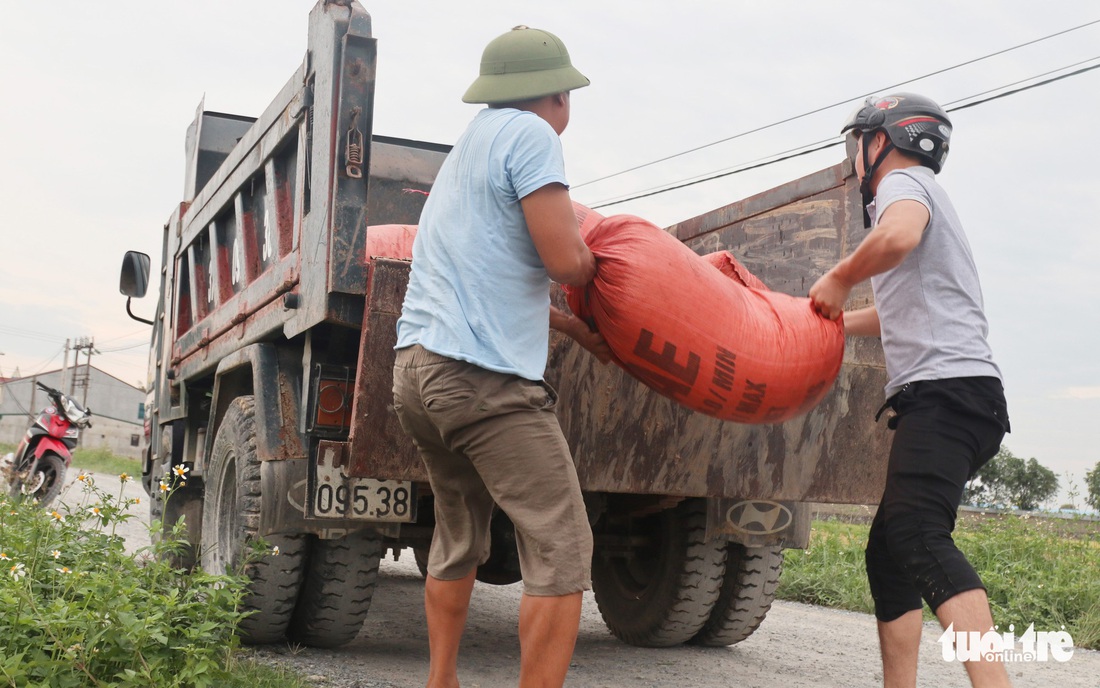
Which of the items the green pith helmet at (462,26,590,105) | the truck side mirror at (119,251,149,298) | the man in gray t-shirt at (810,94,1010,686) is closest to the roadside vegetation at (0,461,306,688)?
the green pith helmet at (462,26,590,105)

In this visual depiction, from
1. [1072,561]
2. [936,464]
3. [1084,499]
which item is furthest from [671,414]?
[1084,499]

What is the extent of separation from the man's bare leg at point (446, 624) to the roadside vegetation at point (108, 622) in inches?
24.3

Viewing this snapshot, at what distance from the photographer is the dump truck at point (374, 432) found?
11.6 ft

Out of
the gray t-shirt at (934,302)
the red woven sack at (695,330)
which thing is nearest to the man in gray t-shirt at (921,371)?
the gray t-shirt at (934,302)

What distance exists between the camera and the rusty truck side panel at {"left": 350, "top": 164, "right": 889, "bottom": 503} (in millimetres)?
3350

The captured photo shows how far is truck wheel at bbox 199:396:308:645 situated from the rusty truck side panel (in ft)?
2.50

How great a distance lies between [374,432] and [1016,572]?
506 centimetres

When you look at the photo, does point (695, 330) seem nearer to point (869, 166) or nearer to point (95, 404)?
point (869, 166)

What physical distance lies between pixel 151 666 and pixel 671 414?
1.75 m

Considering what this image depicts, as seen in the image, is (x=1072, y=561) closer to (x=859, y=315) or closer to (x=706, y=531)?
(x=706, y=531)

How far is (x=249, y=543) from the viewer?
3869 mm

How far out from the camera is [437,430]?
2768 mm

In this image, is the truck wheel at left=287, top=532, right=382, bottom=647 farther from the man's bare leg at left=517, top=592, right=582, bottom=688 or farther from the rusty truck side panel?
the man's bare leg at left=517, top=592, right=582, bottom=688

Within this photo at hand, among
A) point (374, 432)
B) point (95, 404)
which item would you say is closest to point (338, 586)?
point (374, 432)
